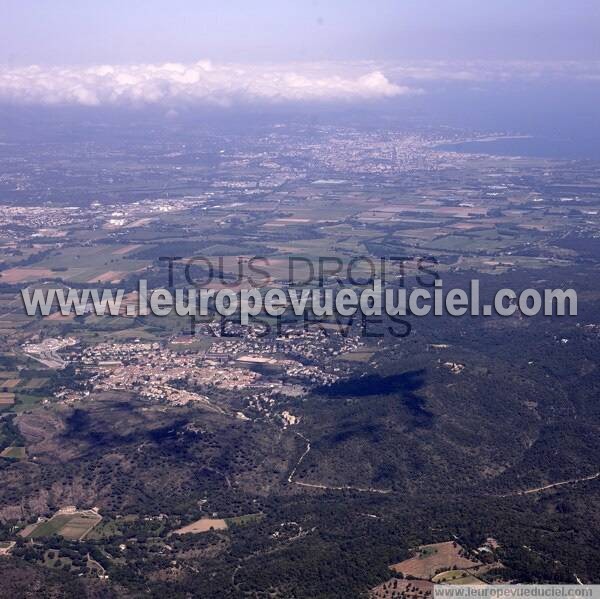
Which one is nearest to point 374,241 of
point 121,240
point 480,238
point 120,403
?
point 480,238

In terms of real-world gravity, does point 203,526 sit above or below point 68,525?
below

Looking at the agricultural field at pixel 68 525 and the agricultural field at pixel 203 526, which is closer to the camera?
the agricultural field at pixel 68 525

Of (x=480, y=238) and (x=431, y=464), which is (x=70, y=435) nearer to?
(x=431, y=464)

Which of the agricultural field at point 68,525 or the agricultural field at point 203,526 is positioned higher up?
the agricultural field at point 68,525

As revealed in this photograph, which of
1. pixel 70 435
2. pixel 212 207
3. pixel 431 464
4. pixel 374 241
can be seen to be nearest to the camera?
pixel 431 464

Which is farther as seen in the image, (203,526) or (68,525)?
(68,525)

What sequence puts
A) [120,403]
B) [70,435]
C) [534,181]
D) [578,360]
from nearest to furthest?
1. [70,435]
2. [120,403]
3. [578,360]
4. [534,181]

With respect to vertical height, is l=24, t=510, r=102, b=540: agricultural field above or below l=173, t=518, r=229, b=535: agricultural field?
above

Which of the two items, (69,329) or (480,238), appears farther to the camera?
(480,238)

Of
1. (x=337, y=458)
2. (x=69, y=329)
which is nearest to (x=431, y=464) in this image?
(x=337, y=458)

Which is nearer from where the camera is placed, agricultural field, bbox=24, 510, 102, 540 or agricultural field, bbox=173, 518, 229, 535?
agricultural field, bbox=24, 510, 102, 540
